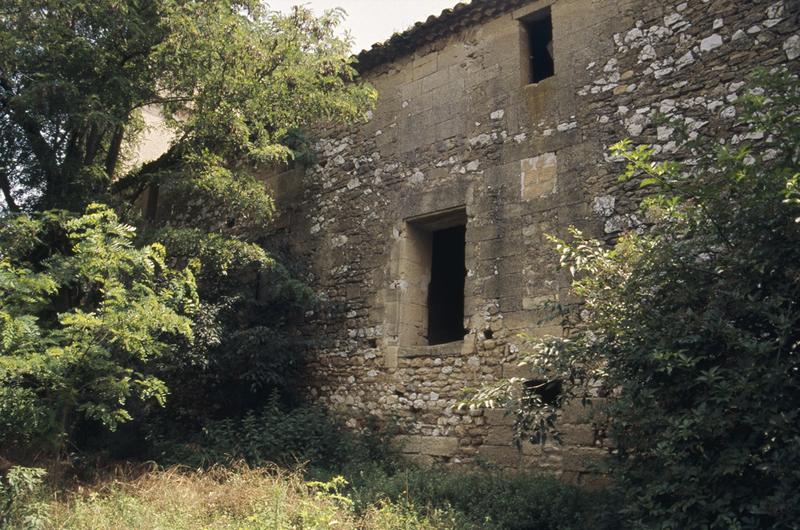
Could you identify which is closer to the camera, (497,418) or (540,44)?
(497,418)

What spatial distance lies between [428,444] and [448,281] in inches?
143

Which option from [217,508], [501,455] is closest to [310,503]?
[217,508]

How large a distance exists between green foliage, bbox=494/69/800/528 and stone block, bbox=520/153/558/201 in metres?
2.23

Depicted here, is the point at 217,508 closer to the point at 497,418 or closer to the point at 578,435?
the point at 497,418

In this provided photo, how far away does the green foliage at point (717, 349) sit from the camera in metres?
4.55

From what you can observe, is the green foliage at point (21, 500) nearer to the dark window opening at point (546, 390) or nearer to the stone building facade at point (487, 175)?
the stone building facade at point (487, 175)

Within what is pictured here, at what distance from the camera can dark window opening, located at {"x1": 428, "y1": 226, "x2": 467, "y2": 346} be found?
10945 millimetres

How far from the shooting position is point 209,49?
8.35 metres

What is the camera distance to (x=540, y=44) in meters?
9.34

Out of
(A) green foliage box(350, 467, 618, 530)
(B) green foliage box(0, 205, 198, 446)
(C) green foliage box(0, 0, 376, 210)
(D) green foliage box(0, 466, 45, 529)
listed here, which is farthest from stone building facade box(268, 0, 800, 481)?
(D) green foliage box(0, 466, 45, 529)

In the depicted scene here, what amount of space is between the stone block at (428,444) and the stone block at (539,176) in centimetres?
296

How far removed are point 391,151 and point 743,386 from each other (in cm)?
606

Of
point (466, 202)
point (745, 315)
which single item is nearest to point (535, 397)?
point (745, 315)

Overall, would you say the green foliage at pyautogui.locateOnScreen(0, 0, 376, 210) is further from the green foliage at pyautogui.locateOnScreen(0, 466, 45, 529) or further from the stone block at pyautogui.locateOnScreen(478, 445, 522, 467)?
the stone block at pyautogui.locateOnScreen(478, 445, 522, 467)
